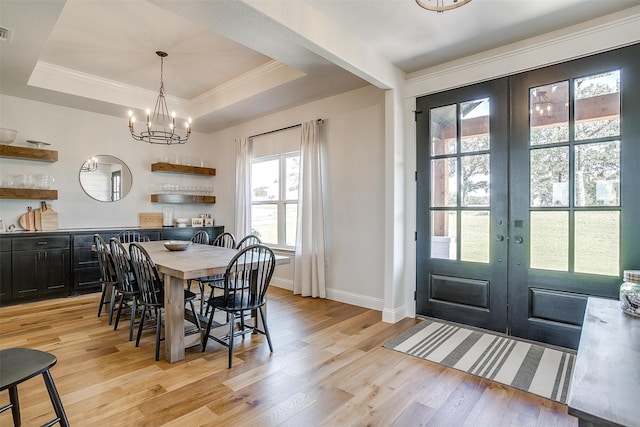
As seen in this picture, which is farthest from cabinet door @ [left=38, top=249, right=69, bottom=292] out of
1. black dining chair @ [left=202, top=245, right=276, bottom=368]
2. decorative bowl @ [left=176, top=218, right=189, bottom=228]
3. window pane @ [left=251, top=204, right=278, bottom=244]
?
black dining chair @ [left=202, top=245, right=276, bottom=368]

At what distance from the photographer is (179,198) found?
580 cm

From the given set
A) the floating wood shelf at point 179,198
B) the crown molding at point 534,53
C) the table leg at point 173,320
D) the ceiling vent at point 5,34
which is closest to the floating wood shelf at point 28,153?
the floating wood shelf at point 179,198

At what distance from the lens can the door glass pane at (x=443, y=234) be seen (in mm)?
3467

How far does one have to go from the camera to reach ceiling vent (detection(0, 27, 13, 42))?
2.80m

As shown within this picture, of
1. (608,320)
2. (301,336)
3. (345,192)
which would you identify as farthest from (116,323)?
(608,320)

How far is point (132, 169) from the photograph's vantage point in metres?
5.51

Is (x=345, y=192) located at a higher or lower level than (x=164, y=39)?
lower

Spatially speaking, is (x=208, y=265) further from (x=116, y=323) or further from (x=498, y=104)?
(x=498, y=104)

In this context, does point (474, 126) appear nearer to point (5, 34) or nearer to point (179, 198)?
point (5, 34)

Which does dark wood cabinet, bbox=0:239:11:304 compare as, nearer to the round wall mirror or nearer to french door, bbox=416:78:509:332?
A: the round wall mirror

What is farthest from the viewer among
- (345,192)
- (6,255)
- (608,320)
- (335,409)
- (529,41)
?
(345,192)

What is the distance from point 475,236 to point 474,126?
3.65 ft

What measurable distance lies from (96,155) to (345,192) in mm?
3971

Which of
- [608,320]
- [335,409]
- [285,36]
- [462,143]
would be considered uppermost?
[285,36]
